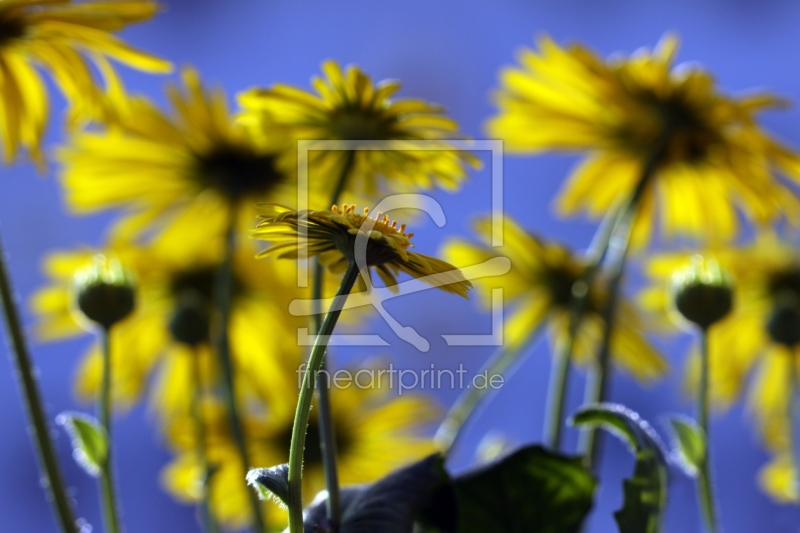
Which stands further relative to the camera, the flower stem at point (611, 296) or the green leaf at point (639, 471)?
the flower stem at point (611, 296)

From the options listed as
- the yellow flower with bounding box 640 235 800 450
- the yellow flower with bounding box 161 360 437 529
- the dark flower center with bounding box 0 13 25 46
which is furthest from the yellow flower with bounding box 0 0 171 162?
Answer: the yellow flower with bounding box 640 235 800 450

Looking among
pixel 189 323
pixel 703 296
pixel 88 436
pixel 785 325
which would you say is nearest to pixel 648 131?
pixel 785 325

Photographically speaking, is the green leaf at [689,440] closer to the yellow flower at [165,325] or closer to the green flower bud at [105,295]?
the green flower bud at [105,295]

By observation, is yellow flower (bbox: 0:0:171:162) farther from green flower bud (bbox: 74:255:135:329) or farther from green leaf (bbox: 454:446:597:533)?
green leaf (bbox: 454:446:597:533)

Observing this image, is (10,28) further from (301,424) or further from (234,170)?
(301,424)

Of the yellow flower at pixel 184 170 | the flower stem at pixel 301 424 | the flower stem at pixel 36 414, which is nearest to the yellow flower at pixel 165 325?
the yellow flower at pixel 184 170

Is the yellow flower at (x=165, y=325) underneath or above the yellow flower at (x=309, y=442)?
above
